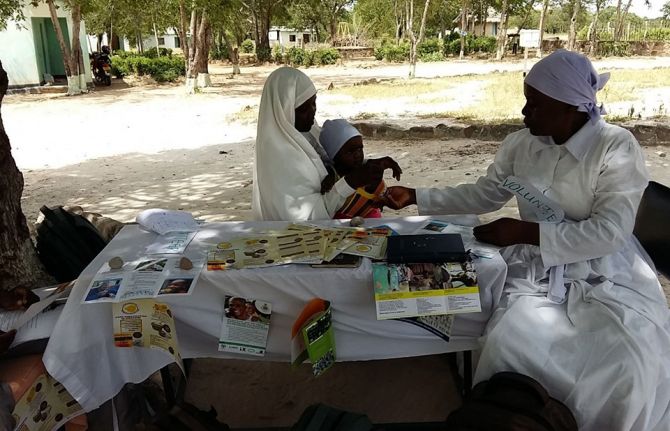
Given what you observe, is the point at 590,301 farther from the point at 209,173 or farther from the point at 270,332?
the point at 209,173

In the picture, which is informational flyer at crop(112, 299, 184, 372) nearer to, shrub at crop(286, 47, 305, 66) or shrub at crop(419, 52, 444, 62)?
shrub at crop(286, 47, 305, 66)

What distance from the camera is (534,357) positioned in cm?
202

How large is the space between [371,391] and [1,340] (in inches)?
67.5

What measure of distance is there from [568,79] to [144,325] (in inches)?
75.6

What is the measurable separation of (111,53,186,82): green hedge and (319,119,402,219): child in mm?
21261

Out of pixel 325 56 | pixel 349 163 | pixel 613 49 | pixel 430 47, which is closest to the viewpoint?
pixel 349 163

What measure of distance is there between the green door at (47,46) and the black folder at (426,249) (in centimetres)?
2137

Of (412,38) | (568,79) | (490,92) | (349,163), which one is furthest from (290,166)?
(412,38)

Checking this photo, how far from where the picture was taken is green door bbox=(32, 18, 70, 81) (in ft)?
66.6

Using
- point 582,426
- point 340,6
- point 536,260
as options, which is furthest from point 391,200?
point 340,6

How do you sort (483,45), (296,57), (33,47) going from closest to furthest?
(33,47) → (296,57) → (483,45)

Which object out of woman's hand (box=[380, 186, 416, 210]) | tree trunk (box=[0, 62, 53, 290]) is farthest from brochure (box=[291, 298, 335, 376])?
tree trunk (box=[0, 62, 53, 290])

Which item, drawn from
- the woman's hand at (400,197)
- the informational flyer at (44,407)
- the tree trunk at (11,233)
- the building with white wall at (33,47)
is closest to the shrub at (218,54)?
the building with white wall at (33,47)

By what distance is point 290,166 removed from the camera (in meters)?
2.89
